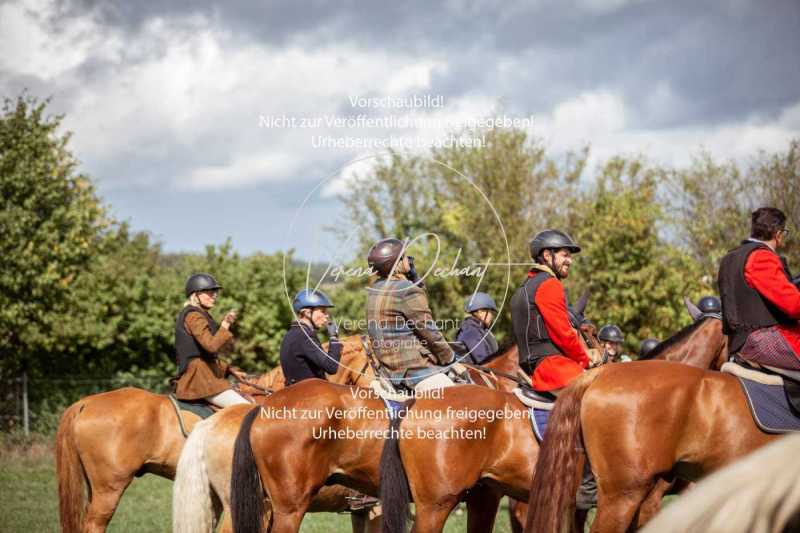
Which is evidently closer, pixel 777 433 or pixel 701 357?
pixel 777 433

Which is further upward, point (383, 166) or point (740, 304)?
point (383, 166)

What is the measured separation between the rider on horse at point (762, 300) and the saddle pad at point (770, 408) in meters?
0.19

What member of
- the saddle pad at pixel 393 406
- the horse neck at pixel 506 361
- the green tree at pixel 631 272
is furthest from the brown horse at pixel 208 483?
the green tree at pixel 631 272

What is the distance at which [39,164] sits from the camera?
16.8 meters

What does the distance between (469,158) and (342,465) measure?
14.8m

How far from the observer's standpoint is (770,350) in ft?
18.3

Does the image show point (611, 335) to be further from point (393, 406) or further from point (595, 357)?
point (393, 406)

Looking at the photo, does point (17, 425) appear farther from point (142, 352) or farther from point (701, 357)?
point (701, 357)

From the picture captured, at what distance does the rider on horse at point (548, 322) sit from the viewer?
6.14m

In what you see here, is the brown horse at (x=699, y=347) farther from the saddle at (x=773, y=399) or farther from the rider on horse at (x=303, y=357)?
the rider on horse at (x=303, y=357)

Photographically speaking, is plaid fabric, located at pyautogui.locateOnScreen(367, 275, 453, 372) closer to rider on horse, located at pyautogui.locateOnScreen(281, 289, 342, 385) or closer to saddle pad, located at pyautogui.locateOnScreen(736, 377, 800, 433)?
rider on horse, located at pyautogui.locateOnScreen(281, 289, 342, 385)

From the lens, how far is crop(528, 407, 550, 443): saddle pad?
600 cm

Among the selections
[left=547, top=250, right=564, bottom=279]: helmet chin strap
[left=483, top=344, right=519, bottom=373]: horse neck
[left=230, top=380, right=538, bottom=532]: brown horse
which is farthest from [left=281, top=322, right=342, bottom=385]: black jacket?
[left=547, top=250, right=564, bottom=279]: helmet chin strap

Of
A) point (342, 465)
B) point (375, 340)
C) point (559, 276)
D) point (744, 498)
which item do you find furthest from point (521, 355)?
point (744, 498)
